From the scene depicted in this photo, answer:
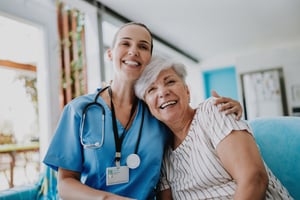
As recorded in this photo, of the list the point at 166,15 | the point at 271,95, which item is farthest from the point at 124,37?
the point at 271,95

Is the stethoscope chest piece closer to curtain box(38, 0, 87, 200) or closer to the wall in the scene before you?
curtain box(38, 0, 87, 200)

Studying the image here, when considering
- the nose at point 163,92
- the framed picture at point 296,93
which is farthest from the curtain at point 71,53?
the framed picture at point 296,93

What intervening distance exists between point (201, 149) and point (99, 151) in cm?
44

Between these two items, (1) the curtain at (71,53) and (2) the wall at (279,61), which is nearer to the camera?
(1) the curtain at (71,53)

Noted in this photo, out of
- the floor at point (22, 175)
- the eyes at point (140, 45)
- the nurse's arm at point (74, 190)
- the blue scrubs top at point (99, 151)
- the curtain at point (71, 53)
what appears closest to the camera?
the nurse's arm at point (74, 190)

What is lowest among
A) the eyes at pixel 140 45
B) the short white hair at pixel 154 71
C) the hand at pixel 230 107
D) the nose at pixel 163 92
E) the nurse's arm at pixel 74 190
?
the nurse's arm at pixel 74 190

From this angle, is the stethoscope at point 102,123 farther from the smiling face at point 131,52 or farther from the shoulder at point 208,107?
the shoulder at point 208,107

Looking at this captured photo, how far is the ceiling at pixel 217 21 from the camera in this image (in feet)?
10.9

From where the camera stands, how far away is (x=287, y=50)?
17.8ft

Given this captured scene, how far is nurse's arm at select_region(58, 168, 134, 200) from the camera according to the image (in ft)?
3.40

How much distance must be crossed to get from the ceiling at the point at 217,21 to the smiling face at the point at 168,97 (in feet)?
7.08

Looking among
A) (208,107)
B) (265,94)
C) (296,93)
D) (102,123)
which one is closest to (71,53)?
(102,123)

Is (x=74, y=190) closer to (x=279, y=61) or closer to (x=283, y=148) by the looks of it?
(x=283, y=148)

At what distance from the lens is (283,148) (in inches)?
51.8
